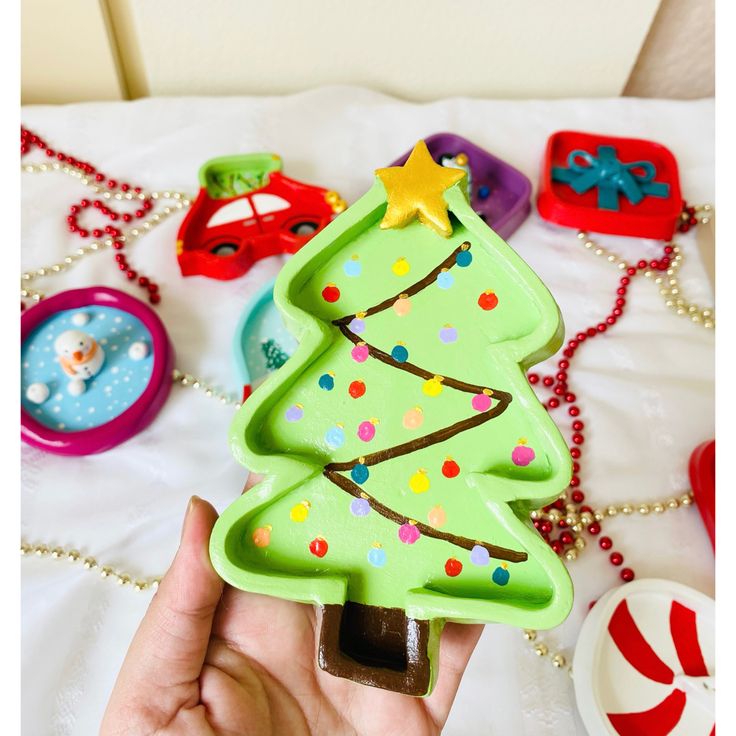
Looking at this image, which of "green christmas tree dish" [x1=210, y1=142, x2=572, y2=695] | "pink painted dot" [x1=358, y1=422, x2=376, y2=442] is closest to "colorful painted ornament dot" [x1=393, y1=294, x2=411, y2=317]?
"green christmas tree dish" [x1=210, y1=142, x2=572, y2=695]

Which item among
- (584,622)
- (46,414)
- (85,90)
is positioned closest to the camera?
(584,622)

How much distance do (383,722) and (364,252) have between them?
471 mm

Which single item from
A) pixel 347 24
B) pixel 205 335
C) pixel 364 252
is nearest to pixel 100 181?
pixel 205 335

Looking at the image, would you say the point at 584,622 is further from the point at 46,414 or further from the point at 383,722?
the point at 46,414

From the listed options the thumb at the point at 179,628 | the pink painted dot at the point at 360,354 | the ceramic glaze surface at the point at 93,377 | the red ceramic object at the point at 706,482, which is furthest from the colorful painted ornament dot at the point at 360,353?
the red ceramic object at the point at 706,482

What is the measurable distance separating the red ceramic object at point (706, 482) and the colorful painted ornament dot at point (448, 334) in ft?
1.79

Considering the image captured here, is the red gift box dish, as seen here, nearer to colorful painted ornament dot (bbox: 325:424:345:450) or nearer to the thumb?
colorful painted ornament dot (bbox: 325:424:345:450)

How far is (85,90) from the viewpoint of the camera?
1.27 m

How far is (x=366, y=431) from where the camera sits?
23.8 inches

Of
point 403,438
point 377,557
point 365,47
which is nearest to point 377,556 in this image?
point 377,557

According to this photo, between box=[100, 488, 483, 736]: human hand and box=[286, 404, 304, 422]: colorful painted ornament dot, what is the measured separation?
134mm

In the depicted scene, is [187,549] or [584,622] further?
[584,622]

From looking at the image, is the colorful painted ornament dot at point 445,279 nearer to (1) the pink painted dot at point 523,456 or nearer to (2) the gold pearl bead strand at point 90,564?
(1) the pink painted dot at point 523,456

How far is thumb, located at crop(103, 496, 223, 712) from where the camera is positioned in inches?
25.3
